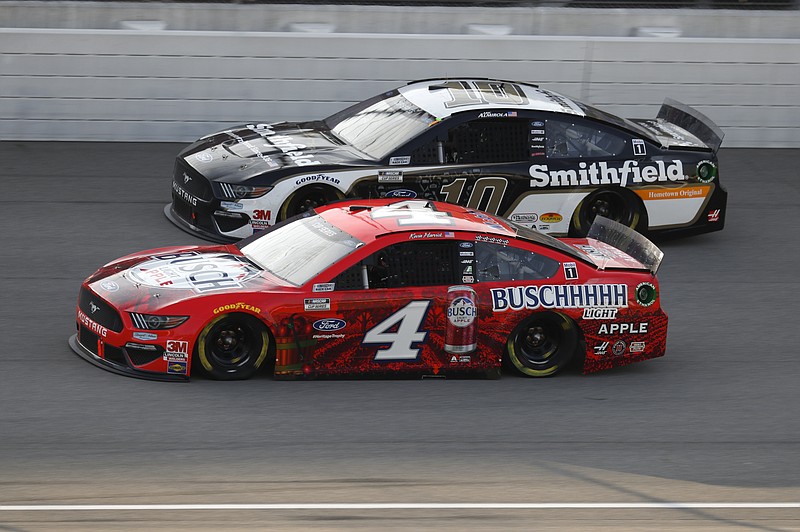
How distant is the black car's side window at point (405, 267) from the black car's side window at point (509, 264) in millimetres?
210

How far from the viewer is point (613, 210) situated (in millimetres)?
12211

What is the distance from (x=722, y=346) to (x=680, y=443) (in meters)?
2.08

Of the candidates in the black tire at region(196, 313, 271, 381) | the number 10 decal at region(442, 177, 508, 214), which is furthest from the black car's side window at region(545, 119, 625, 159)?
the black tire at region(196, 313, 271, 381)

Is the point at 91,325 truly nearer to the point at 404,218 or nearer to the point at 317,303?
the point at 317,303

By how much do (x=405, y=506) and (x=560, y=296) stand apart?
252 cm

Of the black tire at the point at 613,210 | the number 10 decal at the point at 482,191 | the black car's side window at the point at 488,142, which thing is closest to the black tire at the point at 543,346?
the number 10 decal at the point at 482,191

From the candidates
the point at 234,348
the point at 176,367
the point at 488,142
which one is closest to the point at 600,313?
the point at 234,348

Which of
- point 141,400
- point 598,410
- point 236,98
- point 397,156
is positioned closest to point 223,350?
point 141,400

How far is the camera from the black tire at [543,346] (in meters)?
8.78

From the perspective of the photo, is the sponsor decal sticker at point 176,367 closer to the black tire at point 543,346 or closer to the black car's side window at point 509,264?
the black car's side window at point 509,264

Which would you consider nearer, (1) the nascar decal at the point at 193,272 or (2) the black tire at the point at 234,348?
(2) the black tire at the point at 234,348

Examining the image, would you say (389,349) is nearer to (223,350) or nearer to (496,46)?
(223,350)

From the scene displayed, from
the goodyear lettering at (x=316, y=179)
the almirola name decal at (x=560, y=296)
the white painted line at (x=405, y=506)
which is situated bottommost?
the white painted line at (x=405, y=506)

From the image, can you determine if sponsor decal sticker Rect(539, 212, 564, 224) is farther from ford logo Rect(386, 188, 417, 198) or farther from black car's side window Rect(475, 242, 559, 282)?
black car's side window Rect(475, 242, 559, 282)
